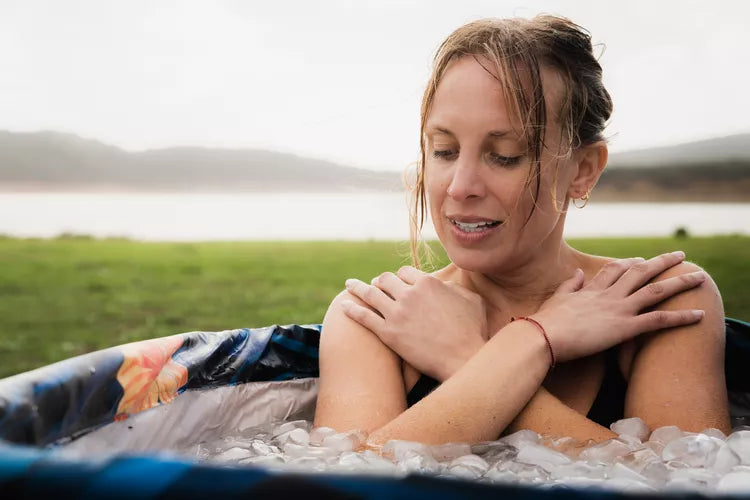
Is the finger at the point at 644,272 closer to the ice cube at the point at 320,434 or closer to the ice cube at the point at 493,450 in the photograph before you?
the ice cube at the point at 493,450

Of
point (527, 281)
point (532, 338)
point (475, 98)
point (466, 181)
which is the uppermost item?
point (475, 98)

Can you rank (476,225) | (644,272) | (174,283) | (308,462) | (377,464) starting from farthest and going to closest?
(174,283) < (644,272) < (476,225) < (308,462) < (377,464)

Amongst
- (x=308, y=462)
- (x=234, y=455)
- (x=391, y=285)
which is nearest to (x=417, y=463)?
(x=308, y=462)

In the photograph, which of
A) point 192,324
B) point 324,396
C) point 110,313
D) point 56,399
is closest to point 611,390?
point 324,396

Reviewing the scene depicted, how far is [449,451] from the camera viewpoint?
5.07 ft

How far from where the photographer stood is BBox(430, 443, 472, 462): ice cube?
1.53m

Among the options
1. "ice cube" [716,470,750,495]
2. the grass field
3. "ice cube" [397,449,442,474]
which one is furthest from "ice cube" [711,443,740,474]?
the grass field

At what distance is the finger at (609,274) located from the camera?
6.13 feet

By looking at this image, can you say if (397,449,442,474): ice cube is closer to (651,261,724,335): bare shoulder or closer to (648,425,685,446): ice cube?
(648,425,685,446): ice cube

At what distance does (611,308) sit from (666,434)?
0.33 meters

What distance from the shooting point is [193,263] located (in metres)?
10.6

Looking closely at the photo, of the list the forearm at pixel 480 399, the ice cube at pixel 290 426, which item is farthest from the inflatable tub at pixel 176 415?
the forearm at pixel 480 399

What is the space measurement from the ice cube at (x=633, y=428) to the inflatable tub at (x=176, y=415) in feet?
1.76

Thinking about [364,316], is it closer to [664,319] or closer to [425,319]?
[425,319]
